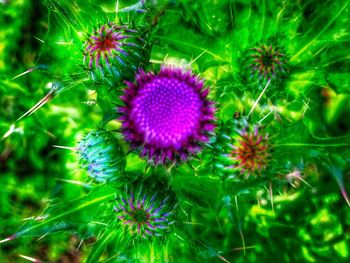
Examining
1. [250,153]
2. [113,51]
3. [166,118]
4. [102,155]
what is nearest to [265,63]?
A: [250,153]

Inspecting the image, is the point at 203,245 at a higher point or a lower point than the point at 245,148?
lower

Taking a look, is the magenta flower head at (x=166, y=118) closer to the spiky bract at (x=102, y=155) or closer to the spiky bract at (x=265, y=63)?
the spiky bract at (x=102, y=155)

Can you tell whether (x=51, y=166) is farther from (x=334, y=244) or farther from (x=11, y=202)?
(x=334, y=244)

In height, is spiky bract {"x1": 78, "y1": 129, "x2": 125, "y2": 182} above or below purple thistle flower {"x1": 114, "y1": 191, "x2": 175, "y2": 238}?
above

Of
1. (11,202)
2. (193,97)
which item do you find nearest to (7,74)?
(11,202)

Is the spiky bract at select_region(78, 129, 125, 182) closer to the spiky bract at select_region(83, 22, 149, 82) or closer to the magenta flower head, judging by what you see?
the magenta flower head

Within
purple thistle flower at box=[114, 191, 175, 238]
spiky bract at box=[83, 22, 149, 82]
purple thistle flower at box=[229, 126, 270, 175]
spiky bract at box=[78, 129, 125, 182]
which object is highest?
spiky bract at box=[83, 22, 149, 82]

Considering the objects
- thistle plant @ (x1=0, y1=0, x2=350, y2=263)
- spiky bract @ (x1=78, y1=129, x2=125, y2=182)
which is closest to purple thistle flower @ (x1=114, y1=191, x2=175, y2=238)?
thistle plant @ (x1=0, y1=0, x2=350, y2=263)
